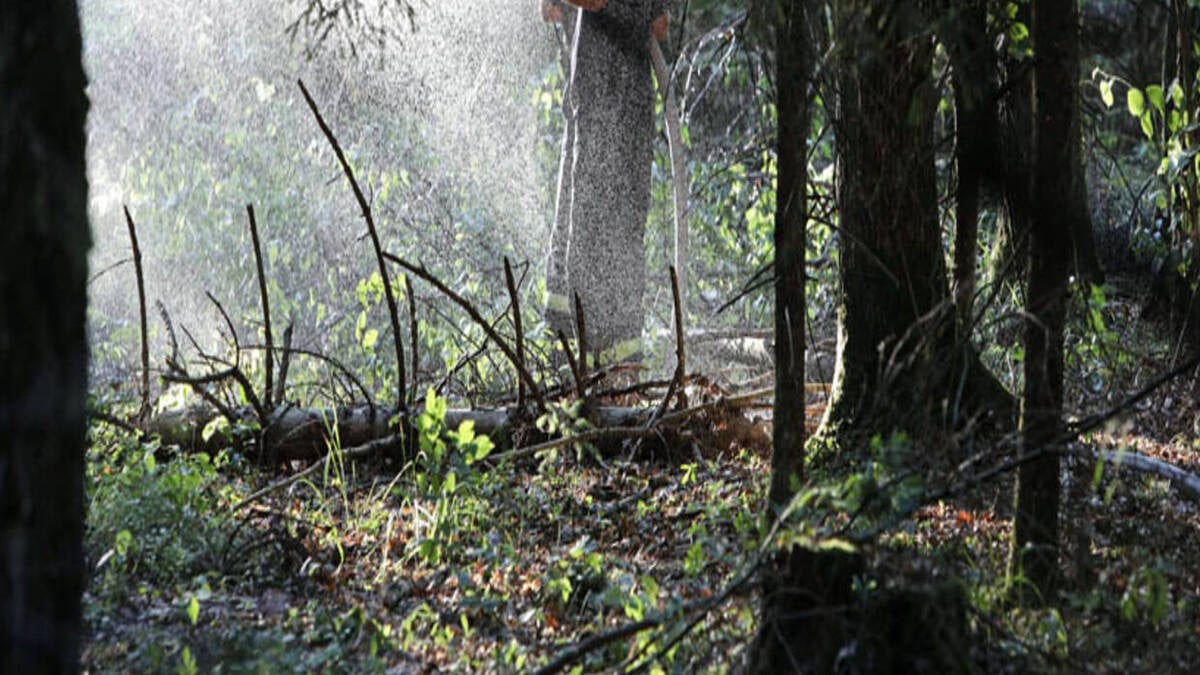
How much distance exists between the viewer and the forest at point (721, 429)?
273 cm

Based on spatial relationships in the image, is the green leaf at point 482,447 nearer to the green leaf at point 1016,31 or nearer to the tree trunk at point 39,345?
the green leaf at point 1016,31

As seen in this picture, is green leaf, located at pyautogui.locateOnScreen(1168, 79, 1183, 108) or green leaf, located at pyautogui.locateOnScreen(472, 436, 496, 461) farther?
green leaf, located at pyautogui.locateOnScreen(1168, 79, 1183, 108)

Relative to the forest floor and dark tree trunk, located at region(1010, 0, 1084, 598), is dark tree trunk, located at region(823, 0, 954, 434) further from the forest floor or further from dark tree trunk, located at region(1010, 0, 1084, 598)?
dark tree trunk, located at region(1010, 0, 1084, 598)

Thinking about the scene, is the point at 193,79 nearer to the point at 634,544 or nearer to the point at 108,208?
the point at 108,208

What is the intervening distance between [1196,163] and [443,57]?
10.1 meters

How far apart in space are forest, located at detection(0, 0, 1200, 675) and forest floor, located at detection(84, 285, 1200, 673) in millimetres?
21

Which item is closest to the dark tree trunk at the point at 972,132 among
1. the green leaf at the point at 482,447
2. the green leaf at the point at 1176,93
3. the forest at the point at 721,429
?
the forest at the point at 721,429

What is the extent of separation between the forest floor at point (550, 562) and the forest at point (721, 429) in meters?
0.02

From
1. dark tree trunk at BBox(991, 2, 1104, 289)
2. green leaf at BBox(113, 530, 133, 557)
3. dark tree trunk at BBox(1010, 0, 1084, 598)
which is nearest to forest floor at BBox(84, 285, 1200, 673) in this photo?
green leaf at BBox(113, 530, 133, 557)

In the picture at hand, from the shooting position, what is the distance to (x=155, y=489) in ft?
15.8

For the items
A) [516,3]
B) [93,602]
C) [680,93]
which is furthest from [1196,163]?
[516,3]

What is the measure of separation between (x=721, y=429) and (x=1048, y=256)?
286 cm

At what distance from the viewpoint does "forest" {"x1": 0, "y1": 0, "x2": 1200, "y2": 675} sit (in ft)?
8.96

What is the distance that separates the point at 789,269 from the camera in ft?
12.6
